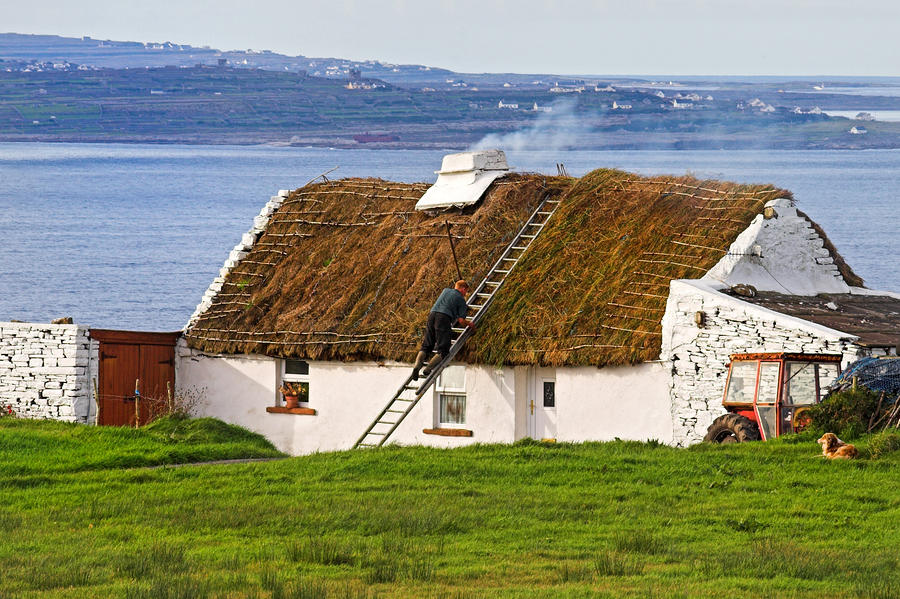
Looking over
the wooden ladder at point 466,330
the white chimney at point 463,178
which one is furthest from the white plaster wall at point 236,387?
the white chimney at point 463,178

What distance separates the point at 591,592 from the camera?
40.2 feet

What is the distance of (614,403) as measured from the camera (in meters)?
24.8

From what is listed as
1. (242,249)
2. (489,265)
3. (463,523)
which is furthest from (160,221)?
(463,523)

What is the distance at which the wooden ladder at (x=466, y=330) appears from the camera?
83.6ft

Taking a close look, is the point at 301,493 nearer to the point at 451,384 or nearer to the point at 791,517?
the point at 791,517

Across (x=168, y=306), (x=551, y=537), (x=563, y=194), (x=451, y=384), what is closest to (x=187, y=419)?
(x=451, y=384)

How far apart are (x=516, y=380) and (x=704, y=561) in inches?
496

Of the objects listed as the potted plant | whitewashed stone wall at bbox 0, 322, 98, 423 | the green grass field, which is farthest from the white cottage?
the green grass field

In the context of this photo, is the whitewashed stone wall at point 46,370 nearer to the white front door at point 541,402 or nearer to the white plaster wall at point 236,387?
the white plaster wall at point 236,387

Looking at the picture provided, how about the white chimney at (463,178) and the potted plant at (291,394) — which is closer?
the potted plant at (291,394)

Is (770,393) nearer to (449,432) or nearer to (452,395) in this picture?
(449,432)

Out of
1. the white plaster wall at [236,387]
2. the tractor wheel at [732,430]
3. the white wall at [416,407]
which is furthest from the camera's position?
the white plaster wall at [236,387]

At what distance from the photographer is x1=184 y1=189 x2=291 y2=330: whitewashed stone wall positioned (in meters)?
30.3

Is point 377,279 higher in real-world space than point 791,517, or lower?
higher
